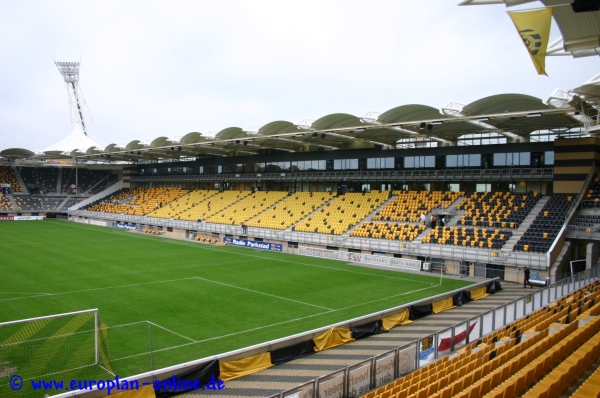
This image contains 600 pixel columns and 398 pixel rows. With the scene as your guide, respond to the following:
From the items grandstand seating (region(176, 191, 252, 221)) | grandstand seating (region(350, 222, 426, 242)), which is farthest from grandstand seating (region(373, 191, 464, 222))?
grandstand seating (region(176, 191, 252, 221))

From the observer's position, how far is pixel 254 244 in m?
41.8

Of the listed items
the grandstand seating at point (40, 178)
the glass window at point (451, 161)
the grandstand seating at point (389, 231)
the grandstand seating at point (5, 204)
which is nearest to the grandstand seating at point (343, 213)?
the grandstand seating at point (389, 231)

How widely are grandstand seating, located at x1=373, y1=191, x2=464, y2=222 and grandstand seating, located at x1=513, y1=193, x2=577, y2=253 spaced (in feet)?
26.0

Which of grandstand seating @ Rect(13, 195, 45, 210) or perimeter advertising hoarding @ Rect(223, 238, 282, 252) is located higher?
grandstand seating @ Rect(13, 195, 45, 210)

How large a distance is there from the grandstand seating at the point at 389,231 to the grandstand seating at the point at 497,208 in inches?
136

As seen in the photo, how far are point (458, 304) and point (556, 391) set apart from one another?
14001mm

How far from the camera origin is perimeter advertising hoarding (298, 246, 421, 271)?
3127 cm

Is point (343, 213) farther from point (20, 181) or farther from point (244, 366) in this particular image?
point (20, 181)

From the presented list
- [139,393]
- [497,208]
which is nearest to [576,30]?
[139,393]

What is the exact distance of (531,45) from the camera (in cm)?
1222

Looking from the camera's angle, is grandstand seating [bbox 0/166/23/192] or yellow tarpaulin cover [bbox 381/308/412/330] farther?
grandstand seating [bbox 0/166/23/192]

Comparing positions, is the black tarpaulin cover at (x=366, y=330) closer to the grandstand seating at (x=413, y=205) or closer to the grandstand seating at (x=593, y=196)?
the grandstand seating at (x=413, y=205)

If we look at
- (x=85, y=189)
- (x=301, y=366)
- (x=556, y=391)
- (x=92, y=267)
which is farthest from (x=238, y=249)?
(x=85, y=189)

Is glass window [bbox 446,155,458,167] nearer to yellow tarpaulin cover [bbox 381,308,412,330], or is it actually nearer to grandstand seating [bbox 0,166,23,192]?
yellow tarpaulin cover [bbox 381,308,412,330]
